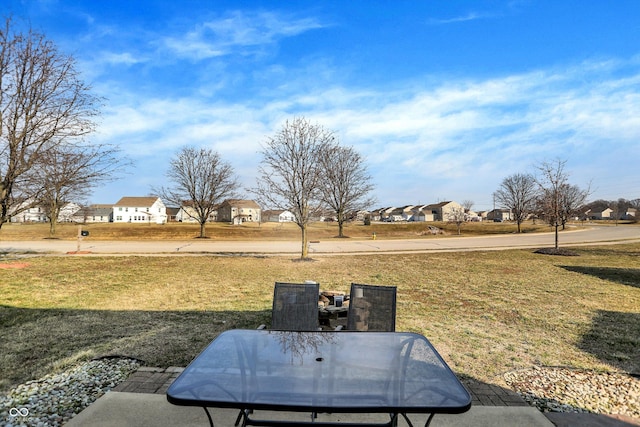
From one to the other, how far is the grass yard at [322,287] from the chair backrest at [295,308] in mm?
1357

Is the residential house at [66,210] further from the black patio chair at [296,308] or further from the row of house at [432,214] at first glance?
the row of house at [432,214]

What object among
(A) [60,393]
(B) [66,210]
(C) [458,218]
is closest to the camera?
(A) [60,393]

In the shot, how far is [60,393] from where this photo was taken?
3.56 metres

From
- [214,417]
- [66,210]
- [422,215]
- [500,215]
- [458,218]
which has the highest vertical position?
[500,215]

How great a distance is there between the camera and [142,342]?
16.9 feet

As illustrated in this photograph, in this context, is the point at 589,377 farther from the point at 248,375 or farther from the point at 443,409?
the point at 248,375

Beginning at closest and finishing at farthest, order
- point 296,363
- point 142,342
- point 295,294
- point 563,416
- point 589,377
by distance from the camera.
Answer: point 296,363 → point 563,416 → point 589,377 → point 295,294 → point 142,342

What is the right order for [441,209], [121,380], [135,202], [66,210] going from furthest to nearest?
1. [441,209]
2. [135,202]
3. [66,210]
4. [121,380]

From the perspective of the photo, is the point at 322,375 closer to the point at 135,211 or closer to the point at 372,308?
the point at 372,308

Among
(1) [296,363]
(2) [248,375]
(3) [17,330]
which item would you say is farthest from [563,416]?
(3) [17,330]

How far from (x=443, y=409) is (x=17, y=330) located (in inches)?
277
